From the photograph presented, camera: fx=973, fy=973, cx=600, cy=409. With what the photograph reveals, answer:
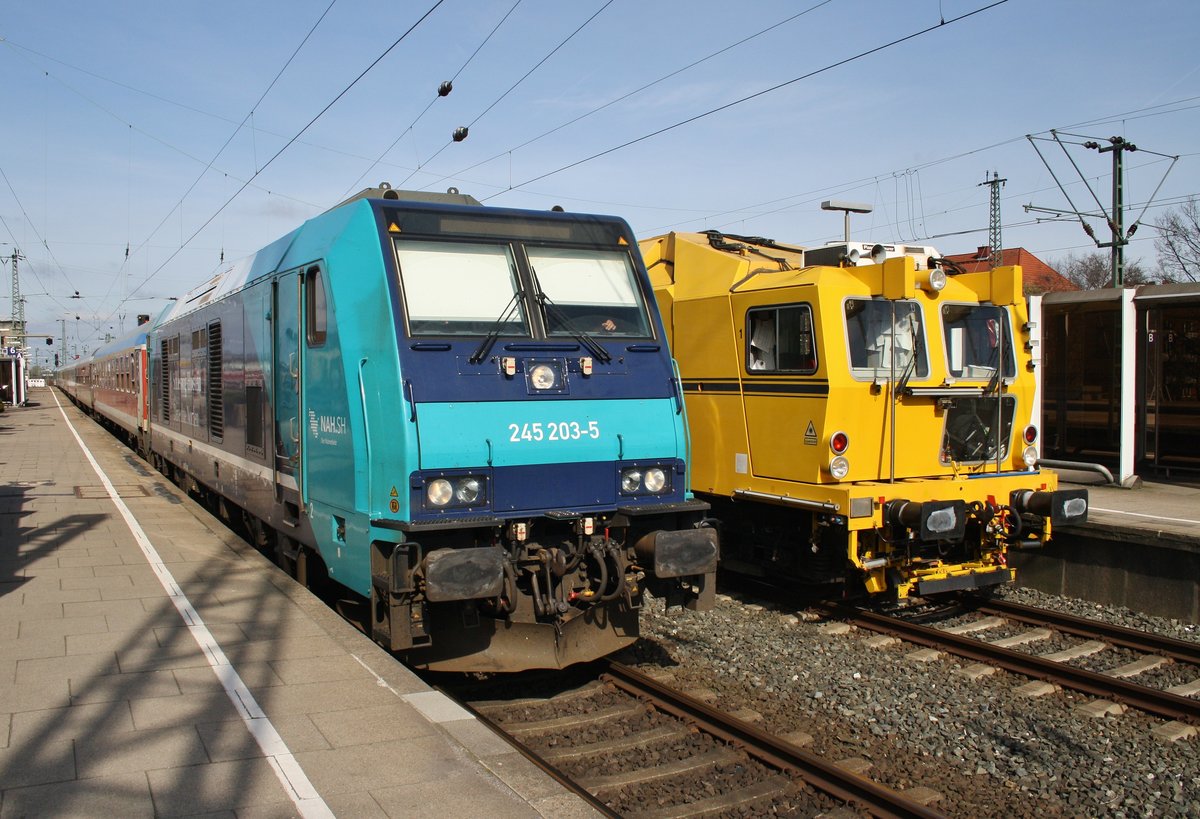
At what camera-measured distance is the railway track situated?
4.90 meters

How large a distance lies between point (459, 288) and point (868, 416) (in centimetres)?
421

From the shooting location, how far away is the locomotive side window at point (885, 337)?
873 cm

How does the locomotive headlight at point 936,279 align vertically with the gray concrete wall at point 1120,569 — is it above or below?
above

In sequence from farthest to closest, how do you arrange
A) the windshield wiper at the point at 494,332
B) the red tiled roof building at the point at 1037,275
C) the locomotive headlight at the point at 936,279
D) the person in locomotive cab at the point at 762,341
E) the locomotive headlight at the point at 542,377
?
the red tiled roof building at the point at 1037,275 < the person in locomotive cab at the point at 762,341 < the locomotive headlight at the point at 936,279 < the locomotive headlight at the point at 542,377 < the windshield wiper at the point at 494,332

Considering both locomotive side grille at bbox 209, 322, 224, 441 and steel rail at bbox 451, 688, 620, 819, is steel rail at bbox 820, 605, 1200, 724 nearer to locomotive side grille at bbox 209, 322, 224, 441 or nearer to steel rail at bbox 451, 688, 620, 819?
steel rail at bbox 451, 688, 620, 819

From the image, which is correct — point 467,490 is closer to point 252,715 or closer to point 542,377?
point 542,377

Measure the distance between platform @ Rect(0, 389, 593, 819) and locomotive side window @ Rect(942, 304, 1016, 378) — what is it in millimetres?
6158

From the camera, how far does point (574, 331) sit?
643cm

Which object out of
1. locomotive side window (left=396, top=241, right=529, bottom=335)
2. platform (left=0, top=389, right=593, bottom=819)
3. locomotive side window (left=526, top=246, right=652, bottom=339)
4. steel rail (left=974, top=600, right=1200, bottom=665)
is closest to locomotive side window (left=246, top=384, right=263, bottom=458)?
platform (left=0, top=389, right=593, bottom=819)

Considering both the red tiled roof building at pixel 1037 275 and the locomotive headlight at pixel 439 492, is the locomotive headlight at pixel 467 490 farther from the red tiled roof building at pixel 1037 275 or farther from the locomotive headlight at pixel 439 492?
the red tiled roof building at pixel 1037 275

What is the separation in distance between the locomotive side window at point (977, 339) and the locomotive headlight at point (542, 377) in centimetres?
480

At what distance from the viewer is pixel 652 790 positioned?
5086mm

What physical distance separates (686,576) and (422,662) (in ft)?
5.71

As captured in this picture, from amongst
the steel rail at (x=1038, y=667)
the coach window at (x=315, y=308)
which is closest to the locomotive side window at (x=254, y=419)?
the coach window at (x=315, y=308)
